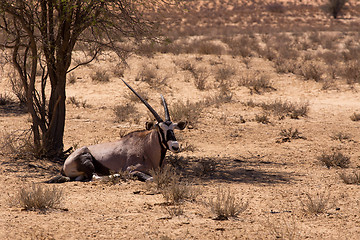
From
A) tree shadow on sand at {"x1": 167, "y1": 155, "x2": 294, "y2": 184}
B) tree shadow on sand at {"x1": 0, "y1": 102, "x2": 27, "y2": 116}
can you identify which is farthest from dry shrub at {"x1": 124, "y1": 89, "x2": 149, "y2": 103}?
tree shadow on sand at {"x1": 167, "y1": 155, "x2": 294, "y2": 184}

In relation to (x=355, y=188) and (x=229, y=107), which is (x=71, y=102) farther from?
(x=355, y=188)

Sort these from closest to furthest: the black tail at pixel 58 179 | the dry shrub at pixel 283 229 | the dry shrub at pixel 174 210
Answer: the dry shrub at pixel 283 229 → the dry shrub at pixel 174 210 → the black tail at pixel 58 179

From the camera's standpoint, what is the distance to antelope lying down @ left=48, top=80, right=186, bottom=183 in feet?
24.1

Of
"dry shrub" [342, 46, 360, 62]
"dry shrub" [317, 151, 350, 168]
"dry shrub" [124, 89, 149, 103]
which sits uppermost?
"dry shrub" [342, 46, 360, 62]

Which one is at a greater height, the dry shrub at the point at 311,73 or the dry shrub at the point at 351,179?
the dry shrub at the point at 311,73

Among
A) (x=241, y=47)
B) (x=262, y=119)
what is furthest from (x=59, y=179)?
(x=241, y=47)

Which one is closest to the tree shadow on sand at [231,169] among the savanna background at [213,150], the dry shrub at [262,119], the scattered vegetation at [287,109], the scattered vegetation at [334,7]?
the savanna background at [213,150]

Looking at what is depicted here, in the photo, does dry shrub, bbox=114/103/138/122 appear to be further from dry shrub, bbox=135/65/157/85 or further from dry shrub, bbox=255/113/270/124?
dry shrub, bbox=135/65/157/85

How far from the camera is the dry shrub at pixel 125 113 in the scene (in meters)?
12.4

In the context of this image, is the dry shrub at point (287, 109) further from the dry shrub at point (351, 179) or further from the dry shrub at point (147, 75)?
the dry shrub at point (351, 179)

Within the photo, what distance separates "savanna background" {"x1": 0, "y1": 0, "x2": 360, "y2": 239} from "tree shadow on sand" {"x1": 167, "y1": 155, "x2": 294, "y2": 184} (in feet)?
0.08

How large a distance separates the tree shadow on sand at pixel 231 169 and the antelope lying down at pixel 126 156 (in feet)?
1.95

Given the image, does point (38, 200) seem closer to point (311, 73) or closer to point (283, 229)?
point (283, 229)

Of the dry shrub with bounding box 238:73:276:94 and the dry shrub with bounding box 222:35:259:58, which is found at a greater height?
the dry shrub with bounding box 222:35:259:58
